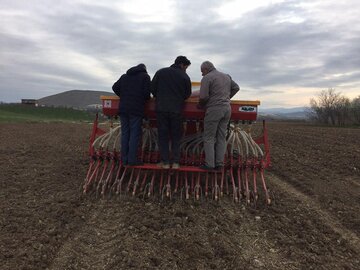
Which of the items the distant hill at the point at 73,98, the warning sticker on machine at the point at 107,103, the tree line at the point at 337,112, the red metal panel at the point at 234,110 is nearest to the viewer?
the red metal panel at the point at 234,110

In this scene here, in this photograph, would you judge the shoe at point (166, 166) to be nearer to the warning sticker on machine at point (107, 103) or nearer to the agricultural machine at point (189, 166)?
the agricultural machine at point (189, 166)

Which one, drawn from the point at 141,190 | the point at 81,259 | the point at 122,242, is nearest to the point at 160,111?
the point at 141,190

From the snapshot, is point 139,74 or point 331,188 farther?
point 331,188

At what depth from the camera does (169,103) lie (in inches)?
235

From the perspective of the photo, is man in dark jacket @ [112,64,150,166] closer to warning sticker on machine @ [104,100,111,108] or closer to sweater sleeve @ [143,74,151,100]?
sweater sleeve @ [143,74,151,100]

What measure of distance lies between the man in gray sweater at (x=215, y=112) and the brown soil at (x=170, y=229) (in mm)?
736

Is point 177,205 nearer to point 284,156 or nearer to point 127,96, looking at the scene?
point 127,96

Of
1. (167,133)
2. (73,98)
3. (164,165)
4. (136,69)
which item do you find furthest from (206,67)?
(73,98)

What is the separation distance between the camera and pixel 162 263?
12.9 ft

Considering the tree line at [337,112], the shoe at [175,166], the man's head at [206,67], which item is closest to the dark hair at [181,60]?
the man's head at [206,67]

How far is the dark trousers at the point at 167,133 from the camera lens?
604 cm

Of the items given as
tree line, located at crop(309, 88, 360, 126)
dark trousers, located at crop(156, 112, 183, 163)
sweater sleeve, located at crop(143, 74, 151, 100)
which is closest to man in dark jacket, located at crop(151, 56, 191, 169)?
dark trousers, located at crop(156, 112, 183, 163)

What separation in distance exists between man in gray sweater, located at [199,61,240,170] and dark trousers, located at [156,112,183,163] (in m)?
0.43

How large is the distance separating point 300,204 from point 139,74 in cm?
330
